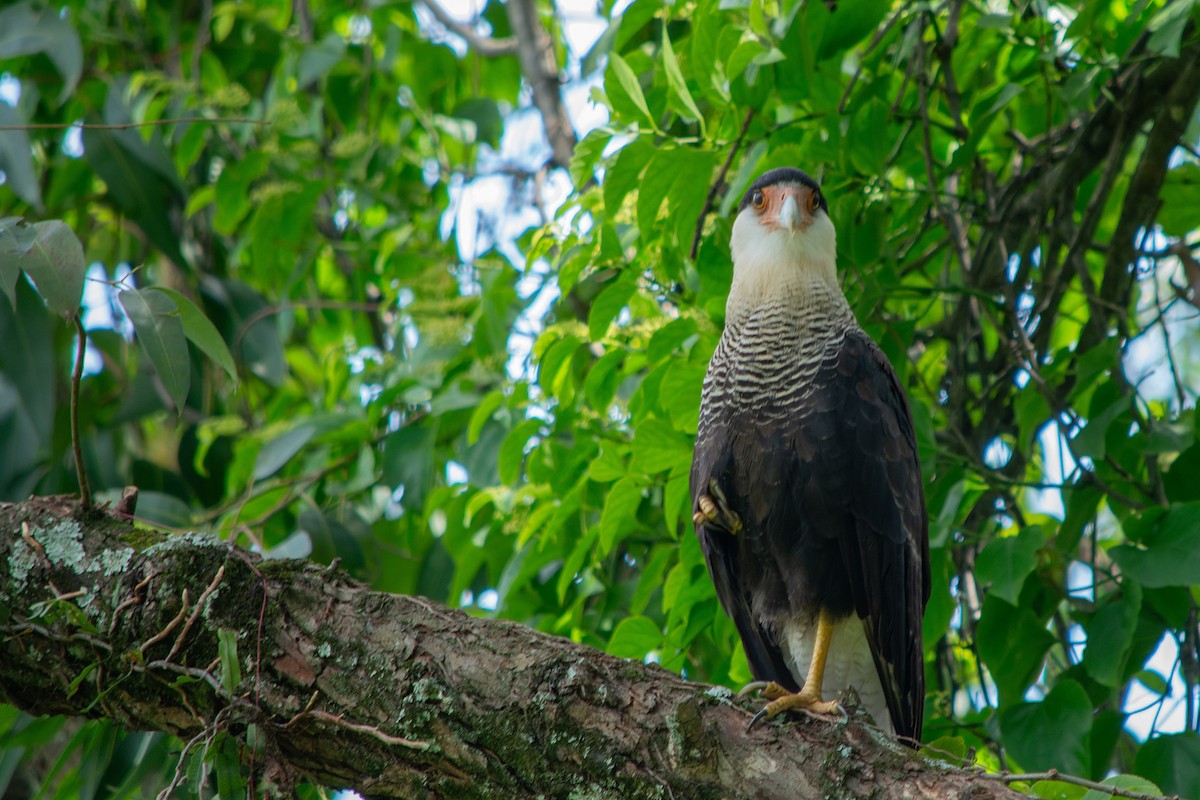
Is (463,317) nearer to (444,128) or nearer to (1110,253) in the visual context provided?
(444,128)

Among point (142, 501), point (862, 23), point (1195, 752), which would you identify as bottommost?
point (142, 501)

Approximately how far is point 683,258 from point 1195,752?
5.94ft

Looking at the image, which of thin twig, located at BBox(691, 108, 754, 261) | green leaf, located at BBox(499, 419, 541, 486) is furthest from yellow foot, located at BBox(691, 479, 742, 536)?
thin twig, located at BBox(691, 108, 754, 261)

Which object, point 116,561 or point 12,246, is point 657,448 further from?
point 12,246

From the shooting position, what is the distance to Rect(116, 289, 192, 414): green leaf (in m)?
1.92

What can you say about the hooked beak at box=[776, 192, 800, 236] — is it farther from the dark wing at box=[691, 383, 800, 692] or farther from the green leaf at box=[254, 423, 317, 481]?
the green leaf at box=[254, 423, 317, 481]

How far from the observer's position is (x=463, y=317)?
4324 millimetres

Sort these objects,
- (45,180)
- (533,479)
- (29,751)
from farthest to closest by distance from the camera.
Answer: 1. (45,180)
2. (533,479)
3. (29,751)

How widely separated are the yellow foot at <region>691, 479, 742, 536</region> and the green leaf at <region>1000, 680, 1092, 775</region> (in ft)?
2.78

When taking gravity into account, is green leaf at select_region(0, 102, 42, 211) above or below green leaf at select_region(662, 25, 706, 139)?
below

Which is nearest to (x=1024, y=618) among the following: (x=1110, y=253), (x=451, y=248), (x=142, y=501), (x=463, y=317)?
(x=1110, y=253)

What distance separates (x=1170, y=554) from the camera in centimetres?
261

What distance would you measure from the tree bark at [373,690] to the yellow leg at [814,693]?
0.06 meters

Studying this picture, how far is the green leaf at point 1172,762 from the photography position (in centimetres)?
253
